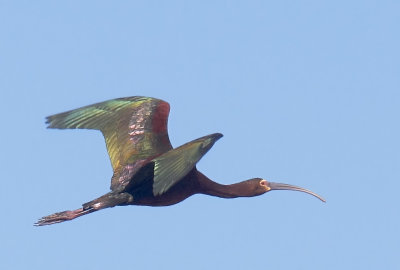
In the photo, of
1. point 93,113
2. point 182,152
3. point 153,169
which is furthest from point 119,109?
point 182,152

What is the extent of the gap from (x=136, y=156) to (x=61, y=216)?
5.89 ft

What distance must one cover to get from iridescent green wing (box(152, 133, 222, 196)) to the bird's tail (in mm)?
2596

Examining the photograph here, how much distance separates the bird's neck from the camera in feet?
75.2

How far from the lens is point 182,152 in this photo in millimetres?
19812

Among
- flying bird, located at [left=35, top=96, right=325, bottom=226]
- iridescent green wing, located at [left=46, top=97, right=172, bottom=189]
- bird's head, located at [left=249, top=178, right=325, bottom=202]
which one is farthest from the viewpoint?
bird's head, located at [left=249, top=178, right=325, bottom=202]

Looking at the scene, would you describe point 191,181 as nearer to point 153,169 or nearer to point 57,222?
point 153,169

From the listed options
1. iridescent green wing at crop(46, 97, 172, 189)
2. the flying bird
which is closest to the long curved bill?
the flying bird

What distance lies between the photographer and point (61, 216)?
2236 cm

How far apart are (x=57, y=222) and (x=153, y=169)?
2.11 metres

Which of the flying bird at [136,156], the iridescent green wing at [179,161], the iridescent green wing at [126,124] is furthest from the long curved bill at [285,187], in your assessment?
the iridescent green wing at [179,161]

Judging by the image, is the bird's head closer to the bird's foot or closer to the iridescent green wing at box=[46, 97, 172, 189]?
the iridescent green wing at box=[46, 97, 172, 189]

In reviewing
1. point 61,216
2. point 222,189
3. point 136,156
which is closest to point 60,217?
point 61,216

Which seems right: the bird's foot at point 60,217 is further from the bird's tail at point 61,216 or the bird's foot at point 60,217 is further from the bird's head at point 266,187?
the bird's head at point 266,187

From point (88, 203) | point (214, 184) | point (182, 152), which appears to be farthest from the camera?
point (214, 184)
